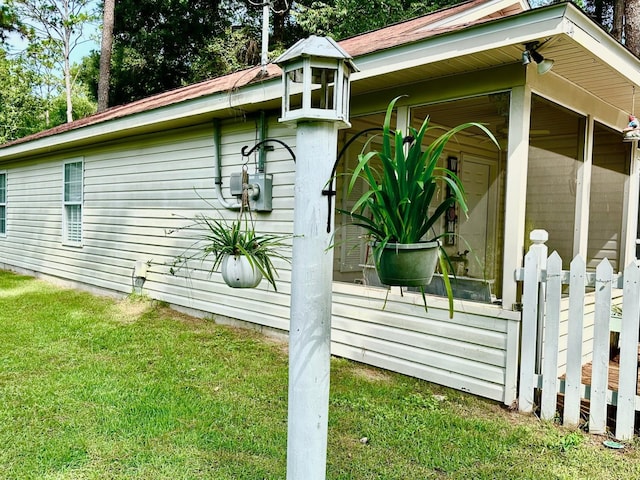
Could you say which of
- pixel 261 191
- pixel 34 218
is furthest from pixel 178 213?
pixel 34 218

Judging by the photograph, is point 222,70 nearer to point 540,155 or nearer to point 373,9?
point 373,9

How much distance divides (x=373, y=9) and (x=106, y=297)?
35.6 feet

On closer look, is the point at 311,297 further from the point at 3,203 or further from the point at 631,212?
the point at 3,203

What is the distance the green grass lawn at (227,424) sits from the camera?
2.46m

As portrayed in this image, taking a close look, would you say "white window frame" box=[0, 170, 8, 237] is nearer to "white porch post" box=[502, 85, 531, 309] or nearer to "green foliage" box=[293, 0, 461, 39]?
"green foliage" box=[293, 0, 461, 39]

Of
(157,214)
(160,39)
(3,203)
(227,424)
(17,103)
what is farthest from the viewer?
(17,103)

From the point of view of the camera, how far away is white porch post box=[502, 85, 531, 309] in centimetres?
332

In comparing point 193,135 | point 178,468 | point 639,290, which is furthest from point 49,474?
point 193,135

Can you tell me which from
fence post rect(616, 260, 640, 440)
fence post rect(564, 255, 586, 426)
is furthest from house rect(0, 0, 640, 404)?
fence post rect(616, 260, 640, 440)

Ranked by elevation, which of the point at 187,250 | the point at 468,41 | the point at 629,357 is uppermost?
the point at 468,41

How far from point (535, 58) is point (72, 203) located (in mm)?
7359

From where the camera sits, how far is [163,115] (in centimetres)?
568

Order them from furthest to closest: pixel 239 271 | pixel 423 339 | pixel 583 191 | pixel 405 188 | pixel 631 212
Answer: pixel 631 212 → pixel 583 191 → pixel 423 339 → pixel 239 271 → pixel 405 188

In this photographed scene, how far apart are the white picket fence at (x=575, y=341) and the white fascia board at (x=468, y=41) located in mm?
1254
